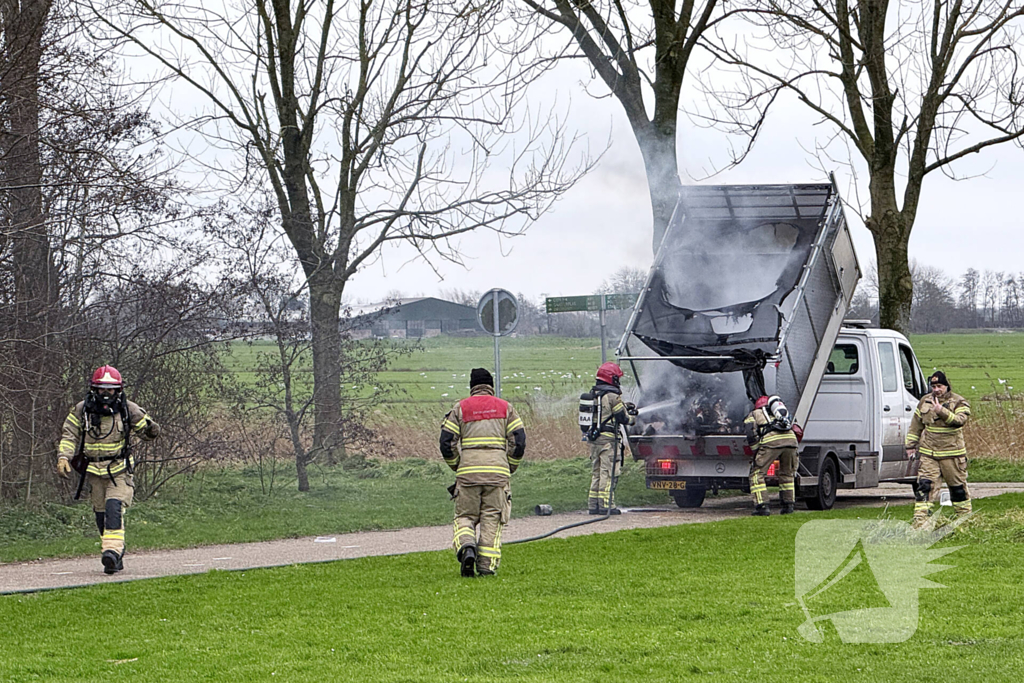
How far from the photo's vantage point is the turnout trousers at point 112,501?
447 inches

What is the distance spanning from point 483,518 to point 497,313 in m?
6.00

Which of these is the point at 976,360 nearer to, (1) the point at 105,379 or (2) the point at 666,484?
(2) the point at 666,484

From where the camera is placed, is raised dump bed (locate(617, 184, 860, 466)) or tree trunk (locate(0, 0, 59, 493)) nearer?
tree trunk (locate(0, 0, 59, 493))

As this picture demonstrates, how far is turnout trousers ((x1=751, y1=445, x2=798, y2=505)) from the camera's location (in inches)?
582

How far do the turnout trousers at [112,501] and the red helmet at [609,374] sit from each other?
6173 millimetres

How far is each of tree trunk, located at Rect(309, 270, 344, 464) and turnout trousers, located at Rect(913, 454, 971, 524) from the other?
8442 millimetres

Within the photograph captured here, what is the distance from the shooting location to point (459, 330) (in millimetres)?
34250

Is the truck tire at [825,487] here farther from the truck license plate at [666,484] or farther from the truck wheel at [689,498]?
the truck license plate at [666,484]

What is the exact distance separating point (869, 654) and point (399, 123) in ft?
53.8

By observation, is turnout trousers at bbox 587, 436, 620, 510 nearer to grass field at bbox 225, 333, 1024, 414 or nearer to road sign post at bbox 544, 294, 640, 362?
road sign post at bbox 544, 294, 640, 362

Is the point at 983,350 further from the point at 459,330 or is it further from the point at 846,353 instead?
the point at 846,353

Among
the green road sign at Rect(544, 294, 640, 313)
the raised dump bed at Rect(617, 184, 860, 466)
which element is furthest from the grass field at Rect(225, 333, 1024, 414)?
the raised dump bed at Rect(617, 184, 860, 466)

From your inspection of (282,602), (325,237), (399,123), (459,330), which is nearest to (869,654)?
(282,602)

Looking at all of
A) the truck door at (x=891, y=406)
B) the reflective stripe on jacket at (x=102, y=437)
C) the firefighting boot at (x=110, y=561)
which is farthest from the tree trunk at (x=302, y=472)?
the truck door at (x=891, y=406)
